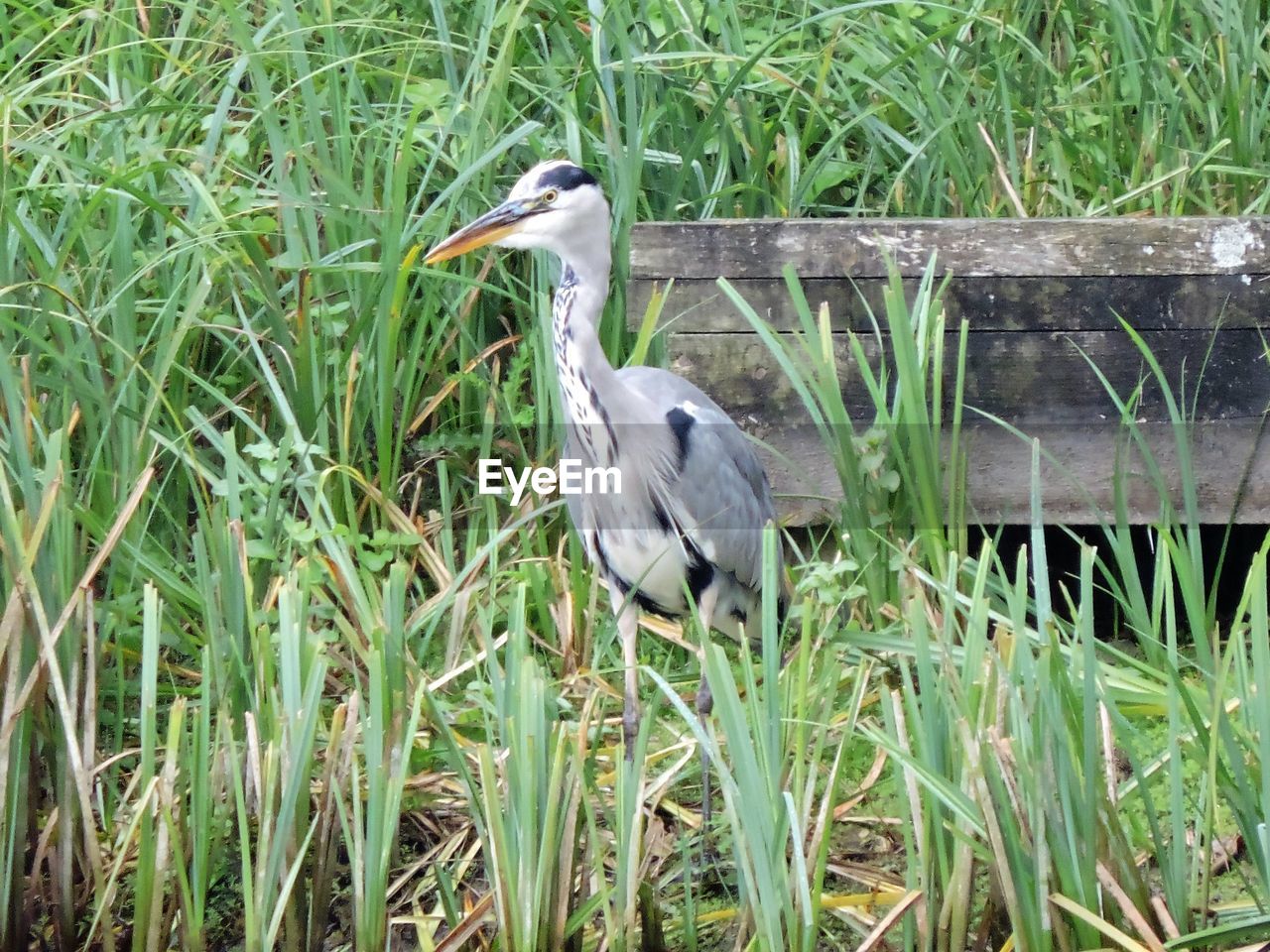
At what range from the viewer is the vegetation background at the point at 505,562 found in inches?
78.2

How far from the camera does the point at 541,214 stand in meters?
2.71

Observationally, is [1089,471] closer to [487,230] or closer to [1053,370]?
[1053,370]

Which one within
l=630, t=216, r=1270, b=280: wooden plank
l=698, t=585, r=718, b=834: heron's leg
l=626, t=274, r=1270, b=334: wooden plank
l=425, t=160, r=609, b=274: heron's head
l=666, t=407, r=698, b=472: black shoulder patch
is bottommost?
l=698, t=585, r=718, b=834: heron's leg

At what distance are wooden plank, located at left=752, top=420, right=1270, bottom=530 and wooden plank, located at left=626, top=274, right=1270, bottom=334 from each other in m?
0.21

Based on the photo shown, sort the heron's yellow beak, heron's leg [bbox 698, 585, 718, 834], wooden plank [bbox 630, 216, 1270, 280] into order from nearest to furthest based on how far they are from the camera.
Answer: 1. heron's leg [bbox 698, 585, 718, 834]
2. the heron's yellow beak
3. wooden plank [bbox 630, 216, 1270, 280]

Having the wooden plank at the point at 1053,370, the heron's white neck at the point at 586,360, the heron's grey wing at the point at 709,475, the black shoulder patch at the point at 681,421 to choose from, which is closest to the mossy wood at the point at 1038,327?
the wooden plank at the point at 1053,370

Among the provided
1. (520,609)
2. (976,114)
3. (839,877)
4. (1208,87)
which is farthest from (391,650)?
(1208,87)

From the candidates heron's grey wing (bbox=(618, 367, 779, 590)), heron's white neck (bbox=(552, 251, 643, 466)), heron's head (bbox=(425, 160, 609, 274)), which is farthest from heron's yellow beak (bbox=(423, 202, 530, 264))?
heron's grey wing (bbox=(618, 367, 779, 590))

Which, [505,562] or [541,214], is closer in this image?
[541,214]

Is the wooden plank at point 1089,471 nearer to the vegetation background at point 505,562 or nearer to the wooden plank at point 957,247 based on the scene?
the vegetation background at point 505,562

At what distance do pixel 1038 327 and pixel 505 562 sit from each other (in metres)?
1.16

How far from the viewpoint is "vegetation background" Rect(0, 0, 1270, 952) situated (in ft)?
6.52

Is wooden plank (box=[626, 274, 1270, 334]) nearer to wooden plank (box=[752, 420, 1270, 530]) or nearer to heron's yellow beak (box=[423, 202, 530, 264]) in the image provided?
wooden plank (box=[752, 420, 1270, 530])

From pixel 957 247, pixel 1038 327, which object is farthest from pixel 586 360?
pixel 1038 327
